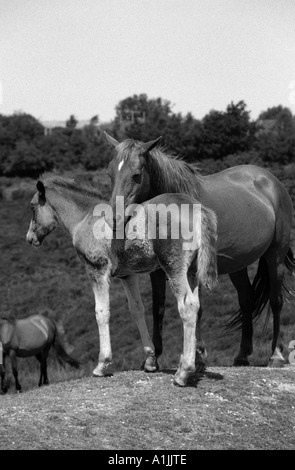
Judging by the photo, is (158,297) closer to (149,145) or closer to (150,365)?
(150,365)

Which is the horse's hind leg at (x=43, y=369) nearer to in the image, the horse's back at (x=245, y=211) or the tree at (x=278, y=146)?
the horse's back at (x=245, y=211)

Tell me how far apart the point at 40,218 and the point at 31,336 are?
747 centimetres

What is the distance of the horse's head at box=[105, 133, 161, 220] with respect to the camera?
9820mm

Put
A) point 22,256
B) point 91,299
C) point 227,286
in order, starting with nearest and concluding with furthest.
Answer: point 227,286 → point 91,299 → point 22,256

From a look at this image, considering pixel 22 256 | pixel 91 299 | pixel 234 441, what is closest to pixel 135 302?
pixel 234 441

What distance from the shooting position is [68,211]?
11.0 m

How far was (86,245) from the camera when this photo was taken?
10523 mm

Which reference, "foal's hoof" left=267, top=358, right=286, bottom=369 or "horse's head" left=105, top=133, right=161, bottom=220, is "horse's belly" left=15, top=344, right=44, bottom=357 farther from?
"horse's head" left=105, top=133, right=161, bottom=220

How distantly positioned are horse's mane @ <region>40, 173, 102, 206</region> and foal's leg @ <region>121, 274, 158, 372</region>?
109cm

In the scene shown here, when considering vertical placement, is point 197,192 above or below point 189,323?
above

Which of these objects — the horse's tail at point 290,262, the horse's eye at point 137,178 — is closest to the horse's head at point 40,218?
the horse's eye at point 137,178

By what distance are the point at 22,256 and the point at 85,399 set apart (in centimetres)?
2962
